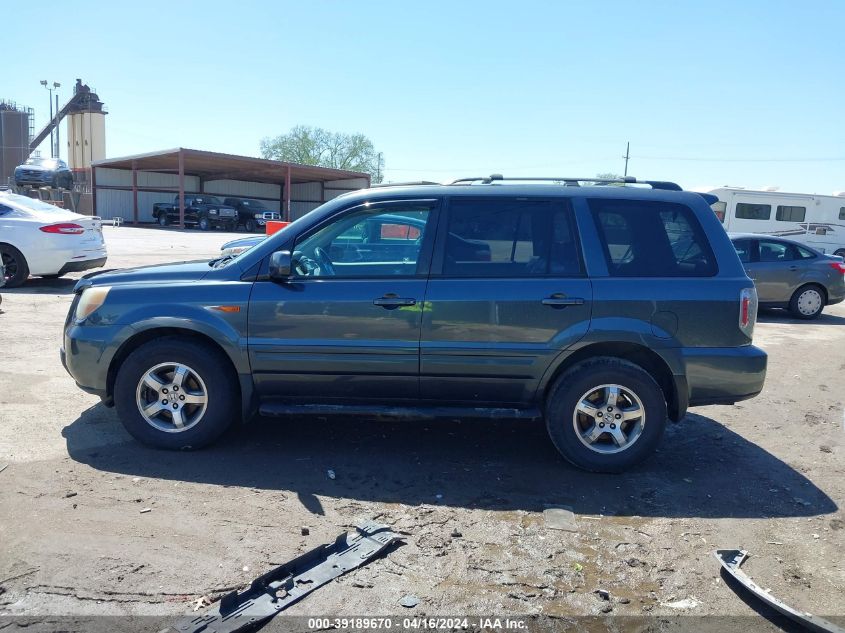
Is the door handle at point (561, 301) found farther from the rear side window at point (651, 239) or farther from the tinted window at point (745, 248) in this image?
the tinted window at point (745, 248)

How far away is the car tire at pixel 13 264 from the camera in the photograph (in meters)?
11.5

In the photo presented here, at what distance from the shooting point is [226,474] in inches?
172

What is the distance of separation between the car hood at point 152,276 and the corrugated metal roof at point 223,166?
33782 mm

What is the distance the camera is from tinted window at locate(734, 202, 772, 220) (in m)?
25.7

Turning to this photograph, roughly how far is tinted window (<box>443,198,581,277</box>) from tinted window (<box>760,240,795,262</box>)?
9.34 metres

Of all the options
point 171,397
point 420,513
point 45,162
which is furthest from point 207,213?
point 420,513

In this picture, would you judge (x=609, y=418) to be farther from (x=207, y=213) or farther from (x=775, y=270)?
(x=207, y=213)

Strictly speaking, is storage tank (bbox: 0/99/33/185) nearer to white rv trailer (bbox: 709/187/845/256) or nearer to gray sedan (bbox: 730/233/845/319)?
white rv trailer (bbox: 709/187/845/256)

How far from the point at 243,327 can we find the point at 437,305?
4.29 ft

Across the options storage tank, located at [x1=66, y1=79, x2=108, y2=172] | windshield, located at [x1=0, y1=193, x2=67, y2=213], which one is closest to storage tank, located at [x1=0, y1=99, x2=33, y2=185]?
storage tank, located at [x1=66, y1=79, x2=108, y2=172]

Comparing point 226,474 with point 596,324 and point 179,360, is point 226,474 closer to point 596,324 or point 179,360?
point 179,360

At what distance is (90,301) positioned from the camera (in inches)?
185

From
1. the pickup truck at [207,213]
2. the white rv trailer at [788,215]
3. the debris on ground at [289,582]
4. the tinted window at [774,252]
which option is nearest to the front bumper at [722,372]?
the debris on ground at [289,582]

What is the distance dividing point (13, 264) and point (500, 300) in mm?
10359
